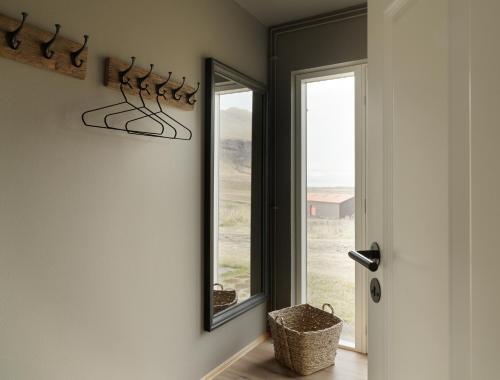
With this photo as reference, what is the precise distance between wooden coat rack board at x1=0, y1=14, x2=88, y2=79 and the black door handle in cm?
122

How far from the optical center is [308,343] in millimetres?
2211

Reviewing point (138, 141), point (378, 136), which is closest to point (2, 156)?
point (138, 141)

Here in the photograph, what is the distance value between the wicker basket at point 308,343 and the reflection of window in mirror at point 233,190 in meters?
0.35

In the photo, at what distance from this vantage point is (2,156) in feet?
3.99

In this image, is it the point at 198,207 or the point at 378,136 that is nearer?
the point at 378,136

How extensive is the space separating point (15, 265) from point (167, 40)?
1258 mm

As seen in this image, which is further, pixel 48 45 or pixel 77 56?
pixel 77 56

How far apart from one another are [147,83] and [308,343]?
1733mm

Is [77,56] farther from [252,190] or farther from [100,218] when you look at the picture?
[252,190]

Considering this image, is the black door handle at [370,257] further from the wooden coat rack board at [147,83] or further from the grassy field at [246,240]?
the grassy field at [246,240]

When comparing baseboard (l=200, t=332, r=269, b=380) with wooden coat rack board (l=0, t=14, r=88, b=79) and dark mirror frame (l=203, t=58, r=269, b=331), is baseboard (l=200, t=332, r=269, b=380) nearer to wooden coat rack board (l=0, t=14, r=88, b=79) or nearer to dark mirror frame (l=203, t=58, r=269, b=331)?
dark mirror frame (l=203, t=58, r=269, b=331)

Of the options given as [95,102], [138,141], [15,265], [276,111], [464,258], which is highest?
[276,111]

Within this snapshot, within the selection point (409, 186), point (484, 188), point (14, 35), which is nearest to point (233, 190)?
point (14, 35)

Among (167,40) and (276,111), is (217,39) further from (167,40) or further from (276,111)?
(276,111)
